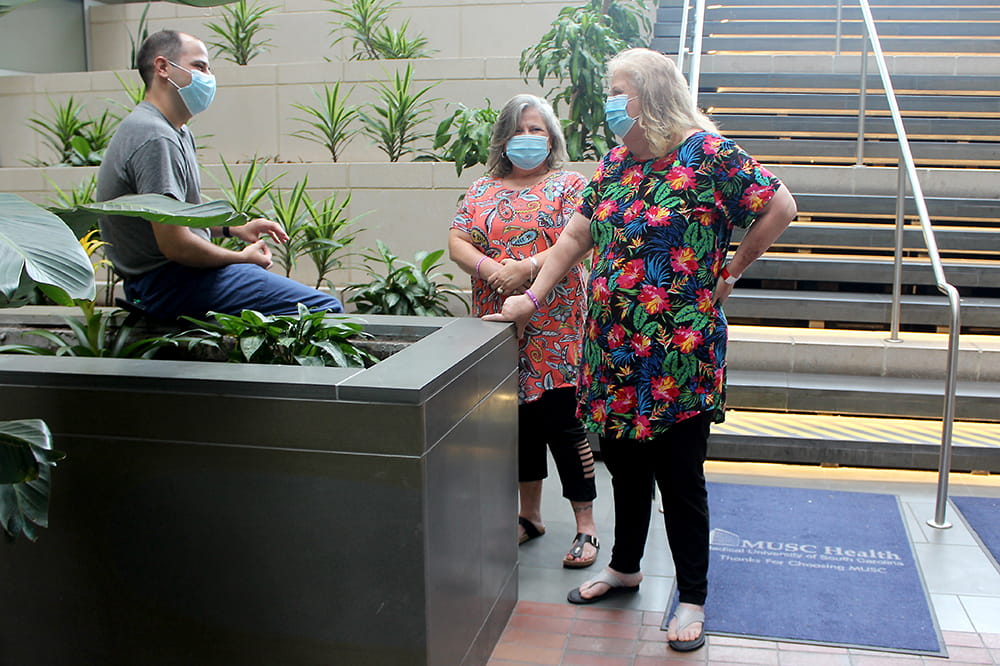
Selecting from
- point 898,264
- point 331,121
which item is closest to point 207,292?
point 898,264

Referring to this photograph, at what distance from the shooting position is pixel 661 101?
8.73 ft

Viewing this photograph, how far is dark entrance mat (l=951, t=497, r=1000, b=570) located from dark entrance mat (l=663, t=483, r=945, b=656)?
27 cm

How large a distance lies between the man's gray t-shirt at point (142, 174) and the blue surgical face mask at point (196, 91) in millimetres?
93

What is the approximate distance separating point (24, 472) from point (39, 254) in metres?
0.51

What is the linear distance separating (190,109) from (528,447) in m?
1.68

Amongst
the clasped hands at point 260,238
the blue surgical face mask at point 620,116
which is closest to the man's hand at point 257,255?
the clasped hands at point 260,238

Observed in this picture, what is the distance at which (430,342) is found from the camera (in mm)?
2541

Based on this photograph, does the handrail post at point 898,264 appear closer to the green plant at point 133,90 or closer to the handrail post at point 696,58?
the handrail post at point 696,58

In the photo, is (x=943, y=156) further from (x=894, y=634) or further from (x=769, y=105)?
(x=894, y=634)

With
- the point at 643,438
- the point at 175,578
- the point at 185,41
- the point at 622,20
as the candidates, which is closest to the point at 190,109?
the point at 185,41

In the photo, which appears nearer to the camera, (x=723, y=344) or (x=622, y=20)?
(x=723, y=344)

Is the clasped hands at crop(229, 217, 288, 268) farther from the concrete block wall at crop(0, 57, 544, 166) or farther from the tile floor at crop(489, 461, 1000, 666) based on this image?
the concrete block wall at crop(0, 57, 544, 166)

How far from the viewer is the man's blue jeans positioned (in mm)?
2846

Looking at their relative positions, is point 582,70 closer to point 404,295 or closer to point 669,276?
point 404,295
